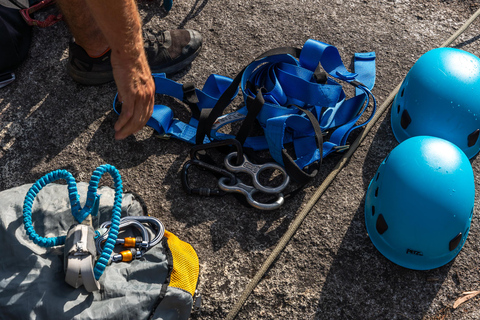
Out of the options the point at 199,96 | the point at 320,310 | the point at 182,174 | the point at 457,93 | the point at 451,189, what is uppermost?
the point at 457,93

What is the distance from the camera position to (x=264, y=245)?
2.23 metres

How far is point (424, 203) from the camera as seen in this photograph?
193 cm

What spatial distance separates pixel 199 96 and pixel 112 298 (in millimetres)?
1456

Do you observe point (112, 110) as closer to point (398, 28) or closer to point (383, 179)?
point (383, 179)

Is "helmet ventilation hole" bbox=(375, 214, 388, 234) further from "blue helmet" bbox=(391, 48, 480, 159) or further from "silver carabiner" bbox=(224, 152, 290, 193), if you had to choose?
"blue helmet" bbox=(391, 48, 480, 159)

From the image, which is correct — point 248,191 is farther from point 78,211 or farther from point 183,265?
point 78,211

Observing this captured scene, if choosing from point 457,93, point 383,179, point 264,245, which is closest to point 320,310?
point 264,245

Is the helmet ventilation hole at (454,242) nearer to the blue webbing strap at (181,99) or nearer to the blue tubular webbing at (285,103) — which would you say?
the blue tubular webbing at (285,103)

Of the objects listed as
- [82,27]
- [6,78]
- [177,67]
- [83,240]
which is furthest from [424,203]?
[6,78]

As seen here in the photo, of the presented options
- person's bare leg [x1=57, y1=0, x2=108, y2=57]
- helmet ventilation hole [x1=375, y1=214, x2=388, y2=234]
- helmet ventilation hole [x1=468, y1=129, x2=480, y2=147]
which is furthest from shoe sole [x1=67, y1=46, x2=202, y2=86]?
helmet ventilation hole [x1=468, y1=129, x2=480, y2=147]

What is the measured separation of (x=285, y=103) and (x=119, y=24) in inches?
48.6

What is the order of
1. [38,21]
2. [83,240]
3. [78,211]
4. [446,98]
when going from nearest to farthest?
[83,240] < [78,211] < [446,98] < [38,21]

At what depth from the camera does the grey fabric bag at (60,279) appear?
1605 millimetres

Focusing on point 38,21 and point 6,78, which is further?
point 38,21
